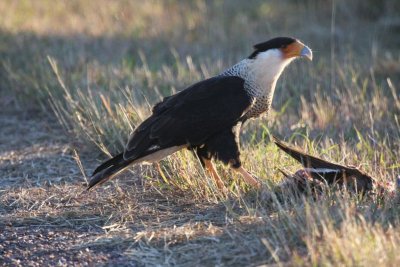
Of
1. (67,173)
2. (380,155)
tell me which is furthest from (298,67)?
(67,173)

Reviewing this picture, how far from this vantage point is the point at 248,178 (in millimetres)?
4371

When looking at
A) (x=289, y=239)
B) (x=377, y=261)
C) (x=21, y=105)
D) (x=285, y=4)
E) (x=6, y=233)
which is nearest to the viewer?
(x=377, y=261)

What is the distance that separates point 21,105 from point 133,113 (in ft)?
5.90

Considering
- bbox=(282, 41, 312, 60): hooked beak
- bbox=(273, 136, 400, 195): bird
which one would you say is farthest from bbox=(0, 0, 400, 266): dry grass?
bbox=(282, 41, 312, 60): hooked beak

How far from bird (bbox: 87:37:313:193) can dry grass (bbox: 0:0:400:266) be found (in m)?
0.17

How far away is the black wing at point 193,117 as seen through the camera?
14.2 ft

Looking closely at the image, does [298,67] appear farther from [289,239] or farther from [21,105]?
[289,239]

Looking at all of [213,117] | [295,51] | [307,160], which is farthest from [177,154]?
[295,51]

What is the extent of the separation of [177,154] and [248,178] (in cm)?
61

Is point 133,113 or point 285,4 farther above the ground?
point 133,113

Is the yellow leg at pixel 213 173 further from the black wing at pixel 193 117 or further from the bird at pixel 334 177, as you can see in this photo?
the bird at pixel 334 177

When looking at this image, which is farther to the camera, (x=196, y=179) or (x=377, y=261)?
(x=196, y=179)

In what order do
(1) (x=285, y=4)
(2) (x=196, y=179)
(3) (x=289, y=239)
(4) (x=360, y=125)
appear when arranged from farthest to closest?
(1) (x=285, y=4)
(4) (x=360, y=125)
(2) (x=196, y=179)
(3) (x=289, y=239)

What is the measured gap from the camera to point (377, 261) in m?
2.95
